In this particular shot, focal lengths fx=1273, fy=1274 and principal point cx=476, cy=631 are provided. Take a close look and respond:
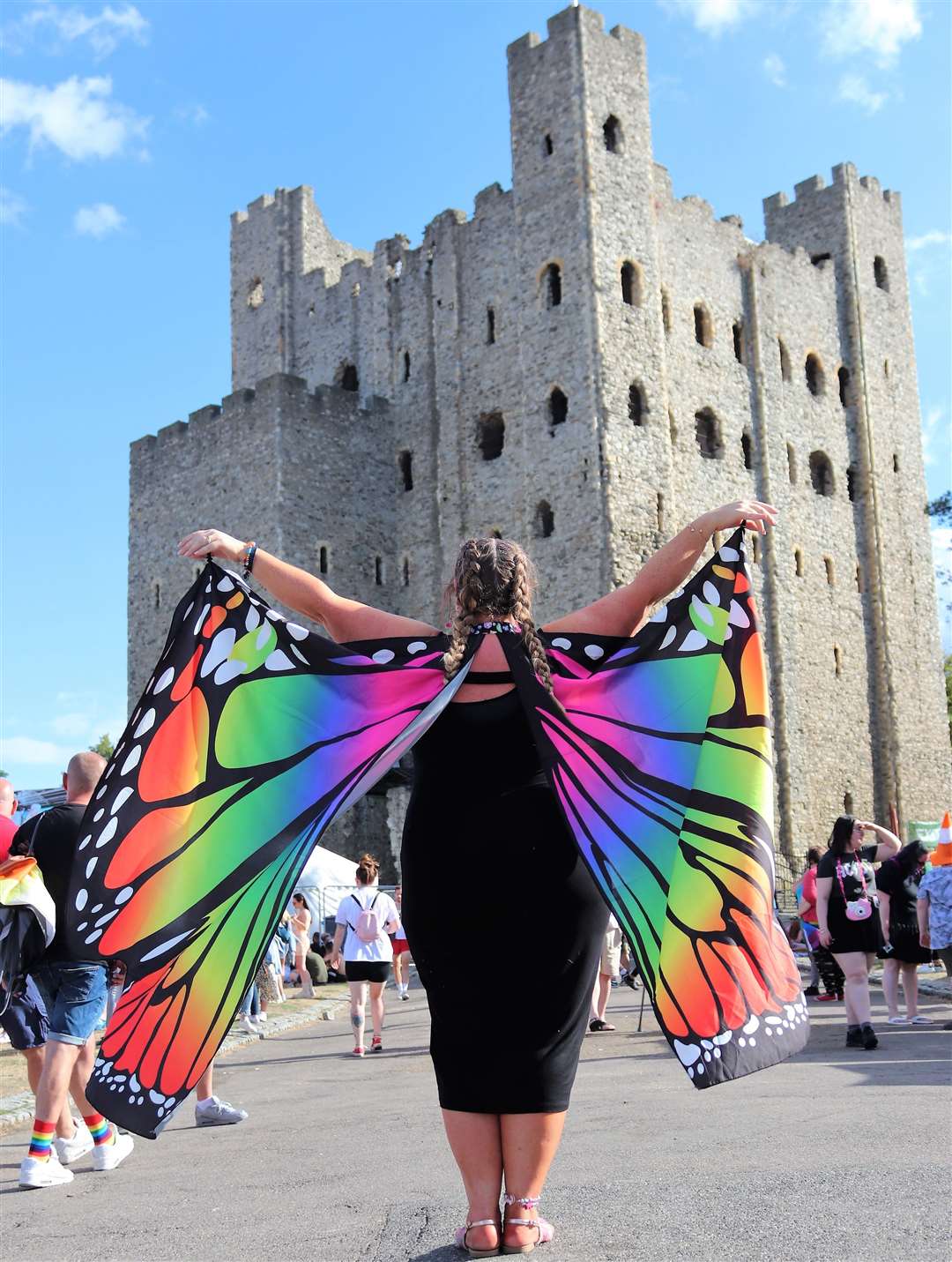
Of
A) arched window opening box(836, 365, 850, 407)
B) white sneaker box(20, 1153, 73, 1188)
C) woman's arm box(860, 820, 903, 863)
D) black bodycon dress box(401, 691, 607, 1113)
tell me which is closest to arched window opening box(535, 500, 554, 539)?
arched window opening box(836, 365, 850, 407)

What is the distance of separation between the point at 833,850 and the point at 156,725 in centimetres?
586

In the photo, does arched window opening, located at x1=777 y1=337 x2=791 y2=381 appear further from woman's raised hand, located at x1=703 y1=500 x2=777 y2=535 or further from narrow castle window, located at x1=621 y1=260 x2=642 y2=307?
woman's raised hand, located at x1=703 y1=500 x2=777 y2=535

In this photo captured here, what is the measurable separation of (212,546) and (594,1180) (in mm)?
2332

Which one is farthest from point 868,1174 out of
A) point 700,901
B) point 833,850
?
point 833,850

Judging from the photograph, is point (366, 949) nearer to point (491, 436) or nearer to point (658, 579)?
point (658, 579)

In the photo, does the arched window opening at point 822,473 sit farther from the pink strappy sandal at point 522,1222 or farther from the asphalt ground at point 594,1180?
the pink strappy sandal at point 522,1222

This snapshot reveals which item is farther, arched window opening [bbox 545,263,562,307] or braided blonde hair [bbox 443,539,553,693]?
arched window opening [bbox 545,263,562,307]

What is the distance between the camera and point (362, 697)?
351 cm

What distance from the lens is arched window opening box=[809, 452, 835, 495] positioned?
34.0m

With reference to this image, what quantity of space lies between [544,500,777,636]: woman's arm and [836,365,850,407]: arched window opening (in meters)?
33.5

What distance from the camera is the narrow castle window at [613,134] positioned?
1122 inches

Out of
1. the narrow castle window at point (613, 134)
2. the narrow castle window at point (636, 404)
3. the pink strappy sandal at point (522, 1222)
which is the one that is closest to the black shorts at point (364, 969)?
the pink strappy sandal at point (522, 1222)

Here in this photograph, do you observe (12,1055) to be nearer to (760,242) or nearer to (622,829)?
(622,829)

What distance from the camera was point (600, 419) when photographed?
27328 millimetres
